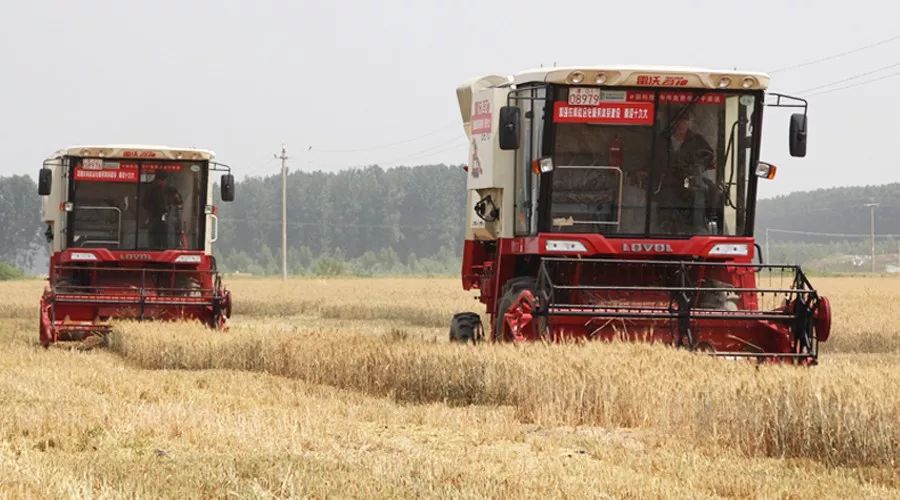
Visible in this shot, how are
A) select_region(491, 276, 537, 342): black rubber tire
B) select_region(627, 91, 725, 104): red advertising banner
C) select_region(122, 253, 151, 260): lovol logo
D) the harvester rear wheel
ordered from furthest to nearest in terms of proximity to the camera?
1. select_region(122, 253, 151, 260): lovol logo
2. select_region(491, 276, 537, 342): black rubber tire
3. select_region(627, 91, 725, 104): red advertising banner
4. the harvester rear wheel

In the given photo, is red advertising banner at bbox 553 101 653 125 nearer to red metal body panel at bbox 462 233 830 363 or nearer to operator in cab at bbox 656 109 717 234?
operator in cab at bbox 656 109 717 234

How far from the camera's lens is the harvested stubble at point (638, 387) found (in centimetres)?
848

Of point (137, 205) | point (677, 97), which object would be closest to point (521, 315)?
point (677, 97)

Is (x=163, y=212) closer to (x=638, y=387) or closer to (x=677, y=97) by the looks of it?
(x=677, y=97)

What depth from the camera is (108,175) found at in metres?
20.8

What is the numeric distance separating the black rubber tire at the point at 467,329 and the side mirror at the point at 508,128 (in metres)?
3.12

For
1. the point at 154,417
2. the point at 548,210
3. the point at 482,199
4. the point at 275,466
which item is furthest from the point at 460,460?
the point at 482,199

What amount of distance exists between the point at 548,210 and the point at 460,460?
19.6ft

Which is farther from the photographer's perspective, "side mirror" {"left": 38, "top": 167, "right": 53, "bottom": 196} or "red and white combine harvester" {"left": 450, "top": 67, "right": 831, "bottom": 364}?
"side mirror" {"left": 38, "top": 167, "right": 53, "bottom": 196}

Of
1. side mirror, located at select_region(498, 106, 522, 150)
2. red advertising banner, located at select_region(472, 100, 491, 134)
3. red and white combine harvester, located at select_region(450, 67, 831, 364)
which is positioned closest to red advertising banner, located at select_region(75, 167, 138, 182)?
red advertising banner, located at select_region(472, 100, 491, 134)

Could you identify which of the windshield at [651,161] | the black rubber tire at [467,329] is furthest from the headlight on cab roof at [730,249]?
the black rubber tire at [467,329]

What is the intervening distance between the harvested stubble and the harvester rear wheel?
2.25 ft

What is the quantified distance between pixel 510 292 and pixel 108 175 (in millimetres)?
8666

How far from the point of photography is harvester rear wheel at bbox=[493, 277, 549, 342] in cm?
1301
